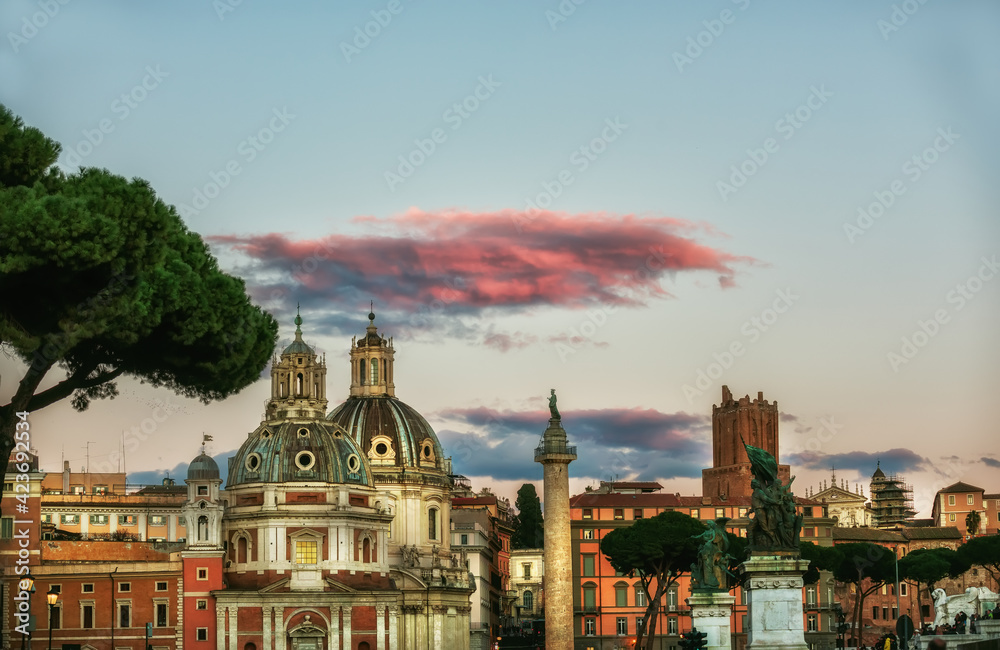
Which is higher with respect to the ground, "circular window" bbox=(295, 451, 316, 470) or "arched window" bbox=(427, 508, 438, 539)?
"circular window" bbox=(295, 451, 316, 470)

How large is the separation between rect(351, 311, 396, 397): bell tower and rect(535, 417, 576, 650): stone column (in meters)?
14.7

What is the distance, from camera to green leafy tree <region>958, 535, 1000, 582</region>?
125m

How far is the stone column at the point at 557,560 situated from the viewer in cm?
10944

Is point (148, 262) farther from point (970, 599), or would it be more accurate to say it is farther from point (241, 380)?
point (970, 599)

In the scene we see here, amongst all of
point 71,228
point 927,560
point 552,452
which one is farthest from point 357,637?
point 71,228

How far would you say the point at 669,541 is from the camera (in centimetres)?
10662

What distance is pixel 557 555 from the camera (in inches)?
4313

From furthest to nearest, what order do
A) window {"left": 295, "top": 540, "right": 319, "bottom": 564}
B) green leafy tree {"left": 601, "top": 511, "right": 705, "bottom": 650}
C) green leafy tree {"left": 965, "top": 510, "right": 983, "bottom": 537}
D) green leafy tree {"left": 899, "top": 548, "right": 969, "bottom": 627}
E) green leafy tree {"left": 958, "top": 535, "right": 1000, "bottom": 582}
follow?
green leafy tree {"left": 965, "top": 510, "right": 983, "bottom": 537}
green leafy tree {"left": 958, "top": 535, "right": 1000, "bottom": 582}
green leafy tree {"left": 899, "top": 548, "right": 969, "bottom": 627}
green leafy tree {"left": 601, "top": 511, "right": 705, "bottom": 650}
window {"left": 295, "top": 540, "right": 319, "bottom": 564}

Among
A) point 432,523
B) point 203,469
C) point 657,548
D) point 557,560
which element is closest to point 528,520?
point 432,523

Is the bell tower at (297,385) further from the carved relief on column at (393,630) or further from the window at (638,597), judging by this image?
the window at (638,597)

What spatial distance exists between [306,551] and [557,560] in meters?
17.9

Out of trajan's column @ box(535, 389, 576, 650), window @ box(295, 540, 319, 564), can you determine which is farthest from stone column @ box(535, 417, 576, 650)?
window @ box(295, 540, 319, 564)

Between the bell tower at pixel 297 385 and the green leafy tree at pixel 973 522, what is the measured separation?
7514cm

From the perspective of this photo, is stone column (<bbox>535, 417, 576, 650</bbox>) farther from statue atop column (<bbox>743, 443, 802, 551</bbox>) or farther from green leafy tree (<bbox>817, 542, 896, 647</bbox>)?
statue atop column (<bbox>743, 443, 802, 551</bbox>)
